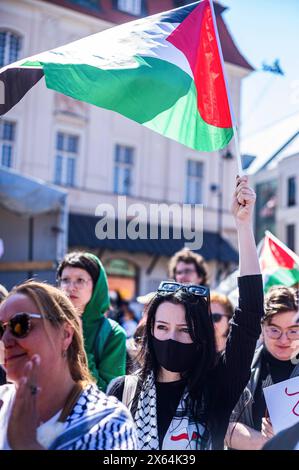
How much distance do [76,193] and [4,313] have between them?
15.7m

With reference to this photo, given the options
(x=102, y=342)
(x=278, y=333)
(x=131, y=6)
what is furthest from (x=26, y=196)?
(x=131, y=6)

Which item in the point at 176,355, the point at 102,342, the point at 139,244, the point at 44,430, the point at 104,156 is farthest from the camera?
the point at 104,156

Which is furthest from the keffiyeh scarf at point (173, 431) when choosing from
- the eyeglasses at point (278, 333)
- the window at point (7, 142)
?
the window at point (7, 142)

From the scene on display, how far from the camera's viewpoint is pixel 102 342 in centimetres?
327

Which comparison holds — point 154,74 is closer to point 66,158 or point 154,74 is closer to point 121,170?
point 66,158

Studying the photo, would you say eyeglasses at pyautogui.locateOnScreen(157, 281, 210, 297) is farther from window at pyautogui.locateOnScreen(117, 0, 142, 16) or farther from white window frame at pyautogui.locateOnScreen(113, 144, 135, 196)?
window at pyautogui.locateOnScreen(117, 0, 142, 16)

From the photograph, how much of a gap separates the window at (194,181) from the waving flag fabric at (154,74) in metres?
16.3

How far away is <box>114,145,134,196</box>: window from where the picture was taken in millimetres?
18344

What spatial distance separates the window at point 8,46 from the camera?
16156 millimetres

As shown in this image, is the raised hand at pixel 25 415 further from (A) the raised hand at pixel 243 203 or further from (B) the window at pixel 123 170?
(B) the window at pixel 123 170

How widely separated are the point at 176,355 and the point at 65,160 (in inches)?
618

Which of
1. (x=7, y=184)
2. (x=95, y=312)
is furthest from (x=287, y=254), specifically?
(x=7, y=184)

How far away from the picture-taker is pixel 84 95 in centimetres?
263
